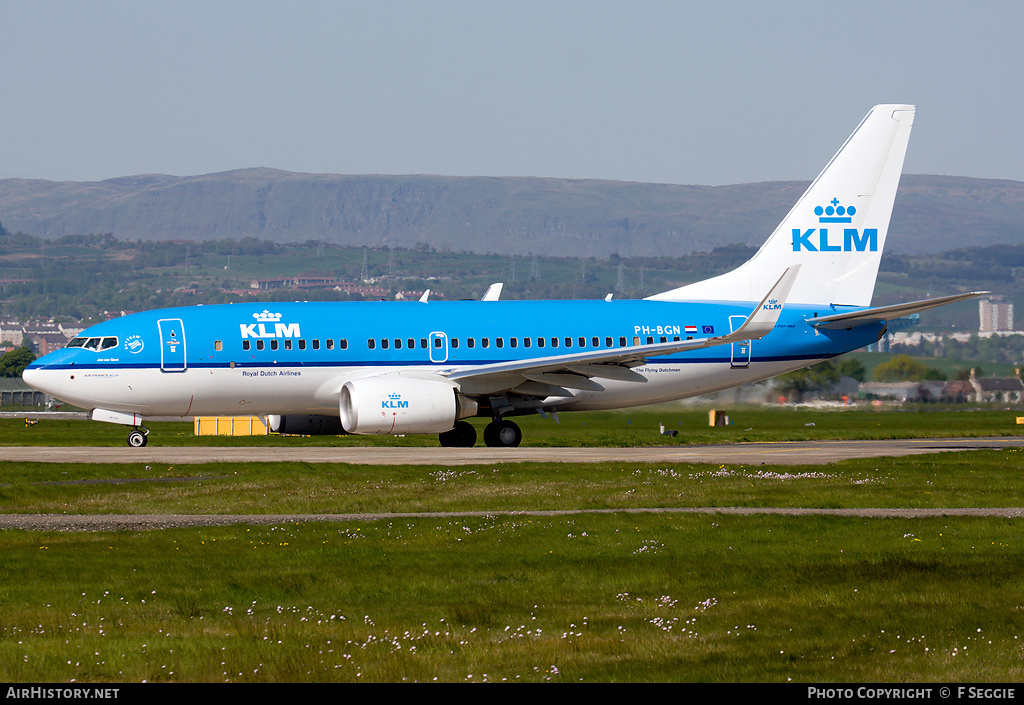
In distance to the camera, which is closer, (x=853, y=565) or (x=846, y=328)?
(x=853, y=565)

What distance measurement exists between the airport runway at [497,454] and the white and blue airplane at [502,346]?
1336 mm

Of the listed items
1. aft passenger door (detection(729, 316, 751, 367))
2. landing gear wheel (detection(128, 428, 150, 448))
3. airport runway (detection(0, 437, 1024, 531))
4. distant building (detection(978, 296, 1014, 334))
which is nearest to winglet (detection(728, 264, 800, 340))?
airport runway (detection(0, 437, 1024, 531))

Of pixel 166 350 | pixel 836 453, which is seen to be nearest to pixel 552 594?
pixel 836 453

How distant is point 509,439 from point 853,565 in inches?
943

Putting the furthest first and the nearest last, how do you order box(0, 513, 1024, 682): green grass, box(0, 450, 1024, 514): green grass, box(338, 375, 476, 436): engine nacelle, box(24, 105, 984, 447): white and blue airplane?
box(24, 105, 984, 447): white and blue airplane < box(338, 375, 476, 436): engine nacelle < box(0, 450, 1024, 514): green grass < box(0, 513, 1024, 682): green grass

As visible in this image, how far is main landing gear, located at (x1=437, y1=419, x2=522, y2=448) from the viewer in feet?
129

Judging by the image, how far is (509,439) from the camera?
39.3 meters

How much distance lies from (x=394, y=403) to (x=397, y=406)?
0.39 ft

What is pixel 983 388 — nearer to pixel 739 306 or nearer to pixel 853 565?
pixel 739 306

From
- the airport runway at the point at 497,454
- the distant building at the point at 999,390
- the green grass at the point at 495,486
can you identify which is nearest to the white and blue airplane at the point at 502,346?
the airport runway at the point at 497,454

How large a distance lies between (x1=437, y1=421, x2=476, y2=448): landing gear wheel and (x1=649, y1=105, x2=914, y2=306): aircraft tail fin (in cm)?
810

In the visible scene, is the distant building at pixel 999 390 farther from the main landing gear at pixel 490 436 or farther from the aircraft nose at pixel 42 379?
the aircraft nose at pixel 42 379

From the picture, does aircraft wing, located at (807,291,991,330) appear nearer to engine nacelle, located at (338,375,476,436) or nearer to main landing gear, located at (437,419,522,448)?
main landing gear, located at (437,419,522,448)

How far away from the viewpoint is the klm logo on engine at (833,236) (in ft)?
141
